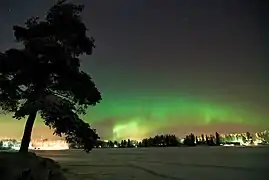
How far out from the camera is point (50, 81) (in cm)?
818

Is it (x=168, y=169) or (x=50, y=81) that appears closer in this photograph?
(x=50, y=81)

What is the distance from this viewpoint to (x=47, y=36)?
867 centimetres

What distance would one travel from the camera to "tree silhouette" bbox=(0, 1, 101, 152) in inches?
293

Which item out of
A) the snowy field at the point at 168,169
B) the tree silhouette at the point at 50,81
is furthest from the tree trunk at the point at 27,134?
the snowy field at the point at 168,169

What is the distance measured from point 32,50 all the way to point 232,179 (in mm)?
13866

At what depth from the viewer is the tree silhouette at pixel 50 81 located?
7.44 m

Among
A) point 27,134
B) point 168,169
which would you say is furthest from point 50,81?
point 168,169

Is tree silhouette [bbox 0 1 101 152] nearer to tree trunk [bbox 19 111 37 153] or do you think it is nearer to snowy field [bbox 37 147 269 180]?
tree trunk [bbox 19 111 37 153]

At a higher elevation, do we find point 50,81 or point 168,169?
point 50,81

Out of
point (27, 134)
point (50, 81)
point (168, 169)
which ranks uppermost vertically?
point (50, 81)

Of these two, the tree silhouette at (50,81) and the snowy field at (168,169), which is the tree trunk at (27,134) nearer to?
the tree silhouette at (50,81)

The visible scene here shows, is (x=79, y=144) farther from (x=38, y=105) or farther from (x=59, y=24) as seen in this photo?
(x=59, y=24)

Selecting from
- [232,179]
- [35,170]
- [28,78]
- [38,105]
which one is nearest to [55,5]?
[28,78]

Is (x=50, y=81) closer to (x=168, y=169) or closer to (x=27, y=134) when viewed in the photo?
(x=27, y=134)
